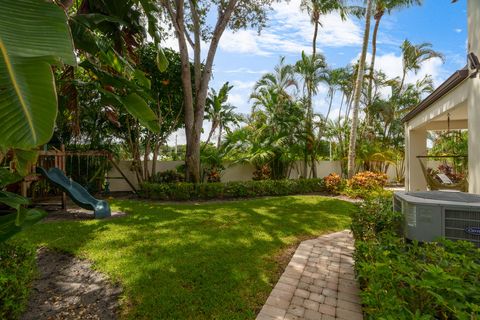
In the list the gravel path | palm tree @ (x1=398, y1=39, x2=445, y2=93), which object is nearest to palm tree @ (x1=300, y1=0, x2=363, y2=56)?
palm tree @ (x1=398, y1=39, x2=445, y2=93)

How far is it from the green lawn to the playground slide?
0.63 m

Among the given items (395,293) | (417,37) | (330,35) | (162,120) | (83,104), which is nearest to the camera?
(395,293)

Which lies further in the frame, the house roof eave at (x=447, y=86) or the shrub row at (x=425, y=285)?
the house roof eave at (x=447, y=86)

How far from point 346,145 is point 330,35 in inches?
239

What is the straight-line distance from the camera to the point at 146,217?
7422mm

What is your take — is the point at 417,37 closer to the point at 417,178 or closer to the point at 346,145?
the point at 346,145

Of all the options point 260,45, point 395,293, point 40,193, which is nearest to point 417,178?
point 260,45

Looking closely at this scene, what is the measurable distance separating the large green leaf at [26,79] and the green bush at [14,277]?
185 centimetres

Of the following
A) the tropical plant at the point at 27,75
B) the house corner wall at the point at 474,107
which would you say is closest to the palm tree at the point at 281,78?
the house corner wall at the point at 474,107

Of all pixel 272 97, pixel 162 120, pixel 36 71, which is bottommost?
pixel 36 71

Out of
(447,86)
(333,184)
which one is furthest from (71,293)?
(333,184)

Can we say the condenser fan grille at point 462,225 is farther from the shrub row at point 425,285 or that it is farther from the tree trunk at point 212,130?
the tree trunk at point 212,130

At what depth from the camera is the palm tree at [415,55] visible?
18.4 meters

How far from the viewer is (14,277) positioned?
2682 mm
